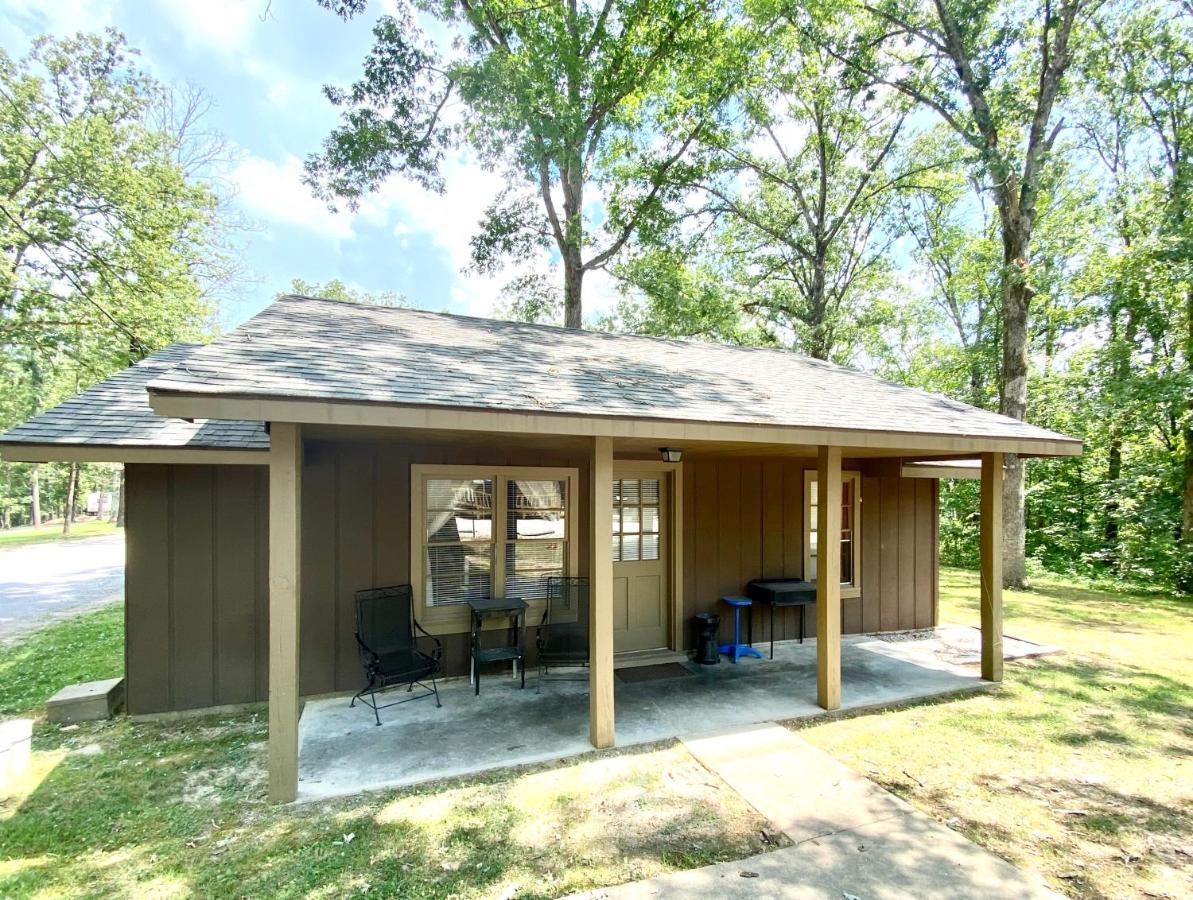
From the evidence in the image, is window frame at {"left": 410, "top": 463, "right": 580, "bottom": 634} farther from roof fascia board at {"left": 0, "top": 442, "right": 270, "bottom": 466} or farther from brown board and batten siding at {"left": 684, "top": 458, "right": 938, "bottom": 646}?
roof fascia board at {"left": 0, "top": 442, "right": 270, "bottom": 466}

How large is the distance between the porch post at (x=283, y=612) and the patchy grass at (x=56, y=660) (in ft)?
10.7

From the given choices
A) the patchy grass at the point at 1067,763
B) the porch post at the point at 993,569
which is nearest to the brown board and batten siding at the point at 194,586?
the patchy grass at the point at 1067,763

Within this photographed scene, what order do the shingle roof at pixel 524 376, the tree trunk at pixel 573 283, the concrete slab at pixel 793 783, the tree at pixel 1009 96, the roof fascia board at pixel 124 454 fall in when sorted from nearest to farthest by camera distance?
the concrete slab at pixel 793 783
the shingle roof at pixel 524 376
the roof fascia board at pixel 124 454
the tree at pixel 1009 96
the tree trunk at pixel 573 283

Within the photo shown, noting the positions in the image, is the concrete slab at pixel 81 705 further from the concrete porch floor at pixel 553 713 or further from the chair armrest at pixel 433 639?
the chair armrest at pixel 433 639

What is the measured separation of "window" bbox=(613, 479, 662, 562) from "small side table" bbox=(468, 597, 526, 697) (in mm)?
1207

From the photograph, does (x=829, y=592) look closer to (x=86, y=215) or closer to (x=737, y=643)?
(x=737, y=643)

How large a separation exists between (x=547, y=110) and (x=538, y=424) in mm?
9107

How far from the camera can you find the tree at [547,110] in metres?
10.2

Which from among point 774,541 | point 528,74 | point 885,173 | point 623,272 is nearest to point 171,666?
point 774,541

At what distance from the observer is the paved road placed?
8.40m

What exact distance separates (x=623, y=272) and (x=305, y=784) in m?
12.6

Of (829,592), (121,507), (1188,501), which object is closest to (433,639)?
(829,592)

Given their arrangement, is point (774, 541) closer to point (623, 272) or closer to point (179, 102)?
point (623, 272)

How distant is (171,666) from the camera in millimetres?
4371
